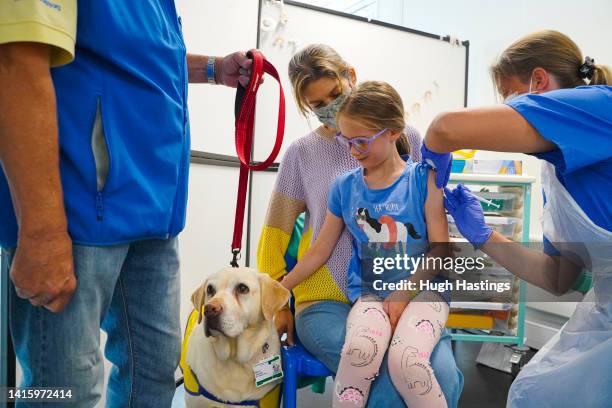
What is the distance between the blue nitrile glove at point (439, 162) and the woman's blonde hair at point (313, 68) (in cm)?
49

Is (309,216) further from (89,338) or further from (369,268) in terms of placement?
(89,338)

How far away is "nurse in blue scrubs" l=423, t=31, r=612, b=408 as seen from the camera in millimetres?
864

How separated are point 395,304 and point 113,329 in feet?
2.54

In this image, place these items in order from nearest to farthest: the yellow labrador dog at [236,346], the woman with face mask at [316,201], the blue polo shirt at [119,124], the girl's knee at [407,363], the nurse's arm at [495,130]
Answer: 1. the blue polo shirt at [119,124]
2. the nurse's arm at [495,130]
3. the girl's knee at [407,363]
4. the yellow labrador dog at [236,346]
5. the woman with face mask at [316,201]

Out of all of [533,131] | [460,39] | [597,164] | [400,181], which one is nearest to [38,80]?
[533,131]

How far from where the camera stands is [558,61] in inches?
42.1

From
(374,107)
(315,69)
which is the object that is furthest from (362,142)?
(315,69)

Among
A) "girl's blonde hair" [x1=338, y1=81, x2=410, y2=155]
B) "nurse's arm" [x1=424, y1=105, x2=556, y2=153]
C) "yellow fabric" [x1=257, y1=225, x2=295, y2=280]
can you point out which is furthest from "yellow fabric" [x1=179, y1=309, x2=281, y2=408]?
"nurse's arm" [x1=424, y1=105, x2=556, y2=153]

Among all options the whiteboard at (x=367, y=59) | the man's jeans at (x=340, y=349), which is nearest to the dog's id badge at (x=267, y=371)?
the man's jeans at (x=340, y=349)

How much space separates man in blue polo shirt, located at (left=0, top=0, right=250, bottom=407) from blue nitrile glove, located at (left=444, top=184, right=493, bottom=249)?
0.75 m

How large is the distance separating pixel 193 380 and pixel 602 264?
1116mm

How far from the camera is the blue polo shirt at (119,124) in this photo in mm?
770

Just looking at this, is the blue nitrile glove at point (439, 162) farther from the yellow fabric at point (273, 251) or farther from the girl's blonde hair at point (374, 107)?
the yellow fabric at point (273, 251)

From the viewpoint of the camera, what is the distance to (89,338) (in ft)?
2.63
